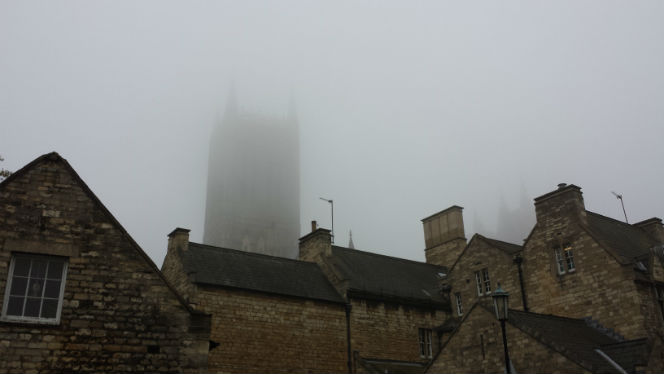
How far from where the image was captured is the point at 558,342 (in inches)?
803

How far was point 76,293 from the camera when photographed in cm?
1383

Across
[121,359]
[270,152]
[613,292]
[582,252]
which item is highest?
[270,152]

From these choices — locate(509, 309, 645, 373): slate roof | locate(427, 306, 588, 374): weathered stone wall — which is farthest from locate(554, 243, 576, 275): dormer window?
locate(427, 306, 588, 374): weathered stone wall

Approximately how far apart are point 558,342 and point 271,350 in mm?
12370

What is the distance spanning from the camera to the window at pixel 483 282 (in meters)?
31.0

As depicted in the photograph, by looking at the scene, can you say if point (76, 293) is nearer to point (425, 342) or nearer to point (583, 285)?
point (425, 342)

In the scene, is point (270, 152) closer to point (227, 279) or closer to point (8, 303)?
point (227, 279)

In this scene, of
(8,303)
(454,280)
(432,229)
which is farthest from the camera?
(432,229)

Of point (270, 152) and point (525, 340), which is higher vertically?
point (270, 152)

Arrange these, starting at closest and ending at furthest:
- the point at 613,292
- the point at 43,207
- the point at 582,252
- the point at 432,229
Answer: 1. the point at 43,207
2. the point at 613,292
3. the point at 582,252
4. the point at 432,229

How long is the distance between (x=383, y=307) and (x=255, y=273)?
286 inches

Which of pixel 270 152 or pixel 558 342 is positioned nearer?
pixel 558 342

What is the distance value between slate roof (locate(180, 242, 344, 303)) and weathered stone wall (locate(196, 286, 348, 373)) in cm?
45

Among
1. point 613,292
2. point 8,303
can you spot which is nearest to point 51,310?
point 8,303
